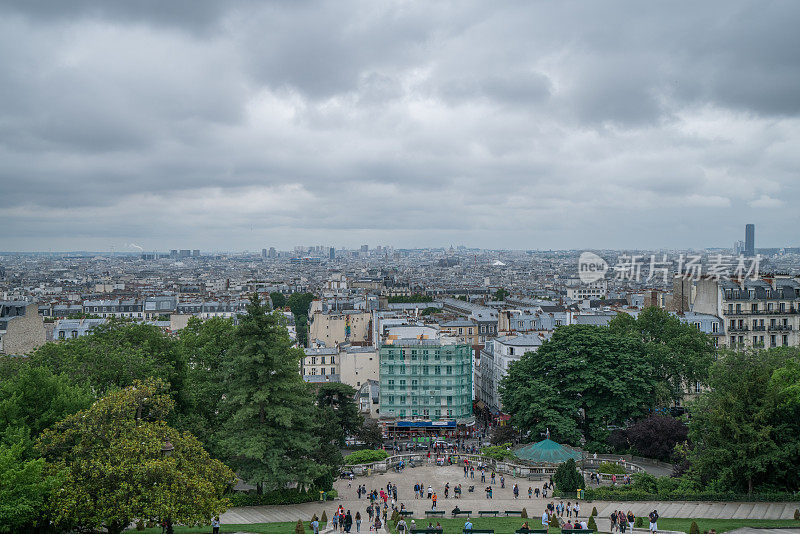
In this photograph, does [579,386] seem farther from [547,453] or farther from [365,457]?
[365,457]

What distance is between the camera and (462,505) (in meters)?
40.5

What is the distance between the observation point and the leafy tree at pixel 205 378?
40.8 meters

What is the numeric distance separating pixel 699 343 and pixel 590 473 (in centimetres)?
2019

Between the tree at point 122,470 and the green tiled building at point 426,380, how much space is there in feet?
120

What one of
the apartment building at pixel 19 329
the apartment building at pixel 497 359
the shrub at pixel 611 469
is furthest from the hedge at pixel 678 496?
the apartment building at pixel 19 329

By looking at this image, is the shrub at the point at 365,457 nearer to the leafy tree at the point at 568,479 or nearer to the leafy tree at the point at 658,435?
the leafy tree at the point at 568,479

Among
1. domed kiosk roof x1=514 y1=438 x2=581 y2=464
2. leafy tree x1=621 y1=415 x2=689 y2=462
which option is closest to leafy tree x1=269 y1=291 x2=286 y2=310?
domed kiosk roof x1=514 y1=438 x2=581 y2=464

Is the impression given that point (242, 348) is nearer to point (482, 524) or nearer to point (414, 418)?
point (482, 524)

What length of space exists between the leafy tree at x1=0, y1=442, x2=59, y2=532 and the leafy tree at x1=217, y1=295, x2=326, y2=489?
11603mm

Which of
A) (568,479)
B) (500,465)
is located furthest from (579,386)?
(568,479)

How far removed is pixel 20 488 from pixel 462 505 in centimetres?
2368

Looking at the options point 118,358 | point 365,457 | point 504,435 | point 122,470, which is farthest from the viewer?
point 504,435

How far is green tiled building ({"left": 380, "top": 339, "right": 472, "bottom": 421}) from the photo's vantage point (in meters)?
64.9

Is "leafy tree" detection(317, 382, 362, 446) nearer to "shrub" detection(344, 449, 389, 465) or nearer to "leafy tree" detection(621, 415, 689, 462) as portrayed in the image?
"shrub" detection(344, 449, 389, 465)
